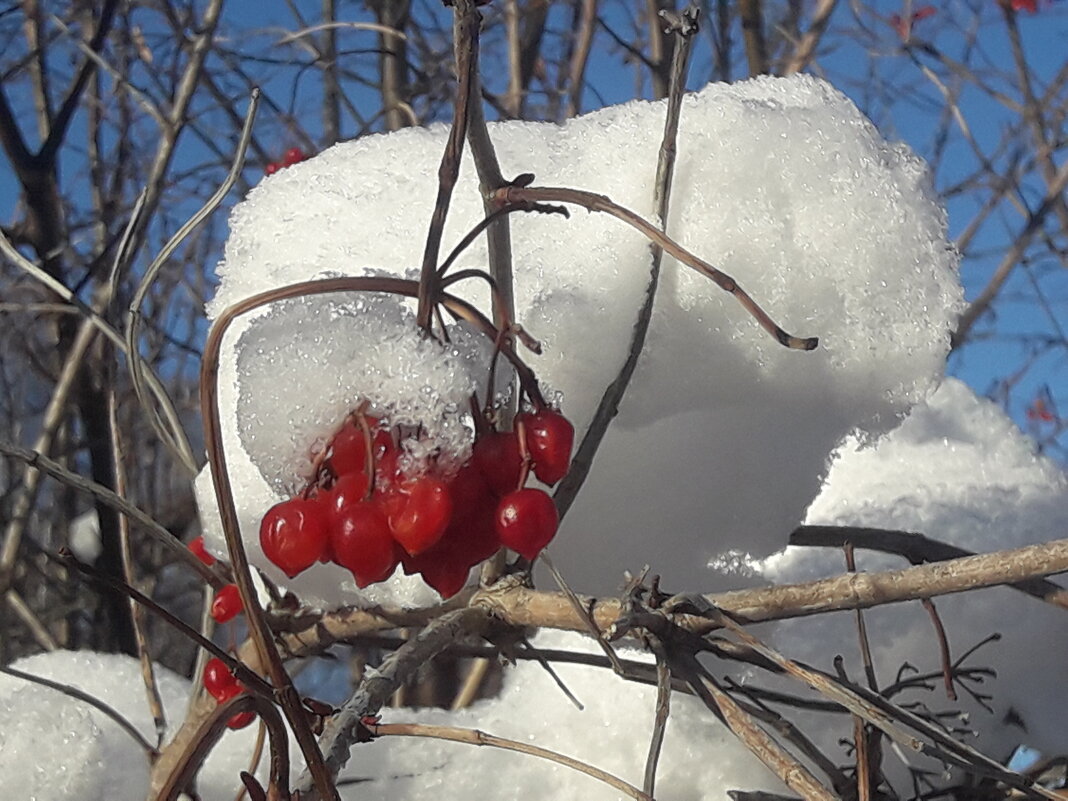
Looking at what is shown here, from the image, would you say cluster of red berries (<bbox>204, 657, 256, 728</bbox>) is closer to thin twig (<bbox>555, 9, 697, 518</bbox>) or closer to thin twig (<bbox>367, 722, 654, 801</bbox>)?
thin twig (<bbox>367, 722, 654, 801</bbox>)

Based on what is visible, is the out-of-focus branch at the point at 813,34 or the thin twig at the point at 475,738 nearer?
the thin twig at the point at 475,738

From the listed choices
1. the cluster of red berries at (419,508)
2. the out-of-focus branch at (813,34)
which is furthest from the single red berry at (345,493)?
the out-of-focus branch at (813,34)

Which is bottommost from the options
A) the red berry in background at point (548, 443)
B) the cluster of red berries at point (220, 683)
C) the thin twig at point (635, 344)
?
the cluster of red berries at point (220, 683)

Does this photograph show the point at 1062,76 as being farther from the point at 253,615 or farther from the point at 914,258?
the point at 253,615

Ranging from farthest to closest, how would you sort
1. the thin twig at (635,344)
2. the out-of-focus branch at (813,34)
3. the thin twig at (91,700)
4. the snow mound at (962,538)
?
the out-of-focus branch at (813,34)
the snow mound at (962,538)
the thin twig at (91,700)
the thin twig at (635,344)

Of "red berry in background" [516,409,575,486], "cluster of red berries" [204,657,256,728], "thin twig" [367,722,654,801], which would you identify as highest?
"red berry in background" [516,409,575,486]

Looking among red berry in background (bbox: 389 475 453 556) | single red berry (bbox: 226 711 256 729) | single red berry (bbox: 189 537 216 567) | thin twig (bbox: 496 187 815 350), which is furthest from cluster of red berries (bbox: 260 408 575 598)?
single red berry (bbox: 189 537 216 567)

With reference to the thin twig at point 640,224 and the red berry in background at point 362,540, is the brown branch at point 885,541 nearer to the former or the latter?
the thin twig at point 640,224

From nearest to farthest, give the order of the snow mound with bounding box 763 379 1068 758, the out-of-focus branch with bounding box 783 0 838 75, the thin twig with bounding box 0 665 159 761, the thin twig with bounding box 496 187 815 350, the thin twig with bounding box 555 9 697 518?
1. the thin twig with bounding box 496 187 815 350
2. the thin twig with bounding box 555 9 697 518
3. the thin twig with bounding box 0 665 159 761
4. the snow mound with bounding box 763 379 1068 758
5. the out-of-focus branch with bounding box 783 0 838 75

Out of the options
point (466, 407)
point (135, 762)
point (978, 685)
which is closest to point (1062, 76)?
point (978, 685)
